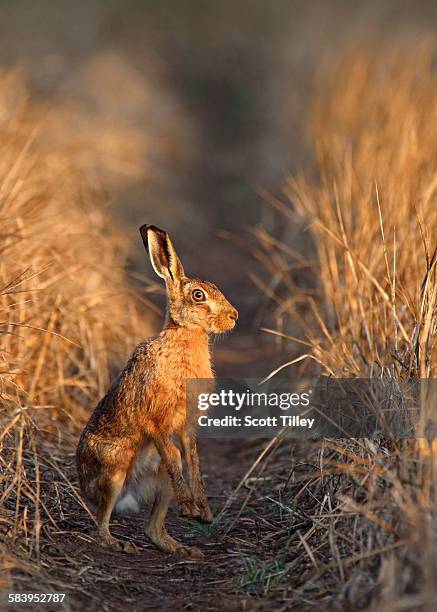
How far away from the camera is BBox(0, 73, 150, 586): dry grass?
14.4ft

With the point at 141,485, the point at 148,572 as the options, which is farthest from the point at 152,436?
the point at 148,572

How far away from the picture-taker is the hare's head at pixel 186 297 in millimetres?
4762

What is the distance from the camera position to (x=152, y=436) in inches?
175

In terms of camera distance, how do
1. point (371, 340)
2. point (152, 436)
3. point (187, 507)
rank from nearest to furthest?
1. point (187, 507)
2. point (152, 436)
3. point (371, 340)

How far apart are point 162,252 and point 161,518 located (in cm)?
129

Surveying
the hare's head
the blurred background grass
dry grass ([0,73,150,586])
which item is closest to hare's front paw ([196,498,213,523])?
dry grass ([0,73,150,586])

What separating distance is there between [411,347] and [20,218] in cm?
250

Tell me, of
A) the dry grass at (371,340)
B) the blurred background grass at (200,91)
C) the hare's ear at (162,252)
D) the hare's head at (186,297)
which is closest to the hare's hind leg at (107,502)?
the dry grass at (371,340)

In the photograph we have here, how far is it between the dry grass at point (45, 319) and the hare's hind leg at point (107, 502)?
218 millimetres

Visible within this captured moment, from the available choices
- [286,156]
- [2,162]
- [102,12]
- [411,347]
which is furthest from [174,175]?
[411,347]

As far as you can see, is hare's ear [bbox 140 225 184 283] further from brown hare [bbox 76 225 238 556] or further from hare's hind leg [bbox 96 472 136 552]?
hare's hind leg [bbox 96 472 136 552]

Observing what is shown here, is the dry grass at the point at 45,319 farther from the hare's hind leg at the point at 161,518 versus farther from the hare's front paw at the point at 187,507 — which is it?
the hare's front paw at the point at 187,507

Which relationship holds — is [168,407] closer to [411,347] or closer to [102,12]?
[411,347]

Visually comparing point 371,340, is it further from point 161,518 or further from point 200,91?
point 200,91
